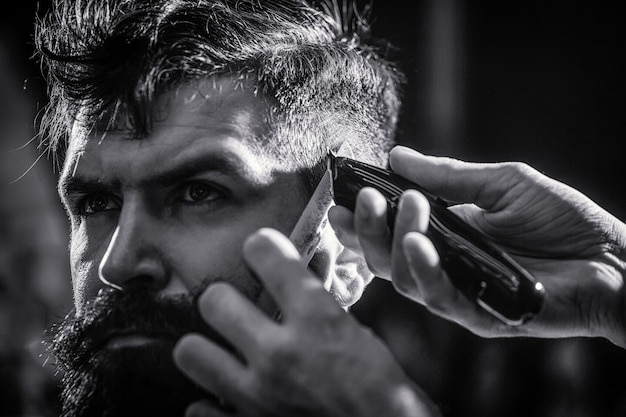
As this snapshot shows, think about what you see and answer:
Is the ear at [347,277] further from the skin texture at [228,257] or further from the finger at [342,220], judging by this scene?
the finger at [342,220]

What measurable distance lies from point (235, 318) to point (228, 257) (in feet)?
1.66

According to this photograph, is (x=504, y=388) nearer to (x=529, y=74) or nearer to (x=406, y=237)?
(x=529, y=74)

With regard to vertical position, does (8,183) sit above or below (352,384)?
below

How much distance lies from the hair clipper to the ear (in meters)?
0.47

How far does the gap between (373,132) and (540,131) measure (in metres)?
0.73

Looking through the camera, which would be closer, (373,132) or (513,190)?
(513,190)

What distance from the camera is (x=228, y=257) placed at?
4.89ft

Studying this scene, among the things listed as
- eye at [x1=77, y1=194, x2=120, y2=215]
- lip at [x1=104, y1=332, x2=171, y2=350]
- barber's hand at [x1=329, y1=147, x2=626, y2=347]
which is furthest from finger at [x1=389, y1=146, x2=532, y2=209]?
eye at [x1=77, y1=194, x2=120, y2=215]

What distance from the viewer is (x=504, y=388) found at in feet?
9.12

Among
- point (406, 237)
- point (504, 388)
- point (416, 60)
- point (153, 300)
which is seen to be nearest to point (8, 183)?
point (416, 60)

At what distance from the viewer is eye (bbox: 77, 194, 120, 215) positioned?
5.54ft

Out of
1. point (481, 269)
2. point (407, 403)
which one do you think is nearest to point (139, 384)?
point (407, 403)

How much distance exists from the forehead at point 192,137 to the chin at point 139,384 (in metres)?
0.42

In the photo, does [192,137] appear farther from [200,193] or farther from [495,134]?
[495,134]
